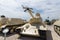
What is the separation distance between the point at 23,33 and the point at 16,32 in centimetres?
281

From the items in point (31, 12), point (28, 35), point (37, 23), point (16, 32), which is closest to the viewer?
point (28, 35)

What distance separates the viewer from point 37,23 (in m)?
10.3

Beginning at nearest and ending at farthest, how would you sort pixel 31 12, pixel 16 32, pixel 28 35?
pixel 28 35 → pixel 31 12 → pixel 16 32

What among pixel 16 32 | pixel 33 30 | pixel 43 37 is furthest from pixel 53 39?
pixel 16 32

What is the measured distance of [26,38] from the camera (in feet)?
32.7

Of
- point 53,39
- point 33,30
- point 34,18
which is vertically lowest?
point 53,39

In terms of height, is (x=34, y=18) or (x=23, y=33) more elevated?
(x=34, y=18)

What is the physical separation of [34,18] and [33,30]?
102 centimetres

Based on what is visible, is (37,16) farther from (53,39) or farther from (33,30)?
(53,39)

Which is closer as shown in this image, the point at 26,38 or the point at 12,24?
the point at 26,38

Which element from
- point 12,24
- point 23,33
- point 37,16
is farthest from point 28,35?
point 12,24

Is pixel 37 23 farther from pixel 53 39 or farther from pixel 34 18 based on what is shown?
pixel 53 39

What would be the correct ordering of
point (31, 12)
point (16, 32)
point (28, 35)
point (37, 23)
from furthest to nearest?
point (16, 32) < point (31, 12) < point (37, 23) < point (28, 35)

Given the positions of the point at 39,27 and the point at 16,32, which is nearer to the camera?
the point at 39,27
